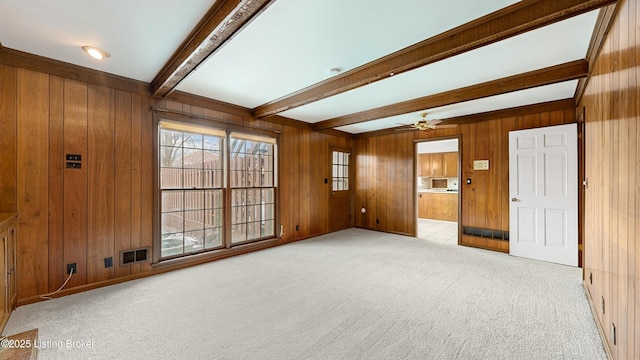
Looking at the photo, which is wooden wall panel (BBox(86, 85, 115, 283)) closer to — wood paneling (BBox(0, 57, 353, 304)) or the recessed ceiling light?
wood paneling (BBox(0, 57, 353, 304))

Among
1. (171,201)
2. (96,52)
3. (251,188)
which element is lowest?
(171,201)

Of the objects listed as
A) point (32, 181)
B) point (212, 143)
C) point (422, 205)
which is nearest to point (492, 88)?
point (212, 143)

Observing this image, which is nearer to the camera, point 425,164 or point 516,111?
point 516,111

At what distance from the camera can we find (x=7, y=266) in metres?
2.22

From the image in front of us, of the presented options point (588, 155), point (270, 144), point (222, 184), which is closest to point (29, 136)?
point (222, 184)

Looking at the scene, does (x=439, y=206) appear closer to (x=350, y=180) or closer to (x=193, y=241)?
(x=350, y=180)

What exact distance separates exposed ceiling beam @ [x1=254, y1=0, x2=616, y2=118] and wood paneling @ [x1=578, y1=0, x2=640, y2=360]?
1.00 ft

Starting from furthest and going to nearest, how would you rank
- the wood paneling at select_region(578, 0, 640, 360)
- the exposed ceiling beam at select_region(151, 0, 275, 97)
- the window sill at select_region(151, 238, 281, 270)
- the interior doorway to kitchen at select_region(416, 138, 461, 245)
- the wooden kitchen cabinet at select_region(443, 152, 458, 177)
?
the wooden kitchen cabinet at select_region(443, 152, 458, 177), the interior doorway to kitchen at select_region(416, 138, 461, 245), the window sill at select_region(151, 238, 281, 270), the exposed ceiling beam at select_region(151, 0, 275, 97), the wood paneling at select_region(578, 0, 640, 360)

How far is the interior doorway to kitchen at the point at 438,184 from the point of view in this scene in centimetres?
775

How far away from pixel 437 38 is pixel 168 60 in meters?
2.71

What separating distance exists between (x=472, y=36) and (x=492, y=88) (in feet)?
5.11

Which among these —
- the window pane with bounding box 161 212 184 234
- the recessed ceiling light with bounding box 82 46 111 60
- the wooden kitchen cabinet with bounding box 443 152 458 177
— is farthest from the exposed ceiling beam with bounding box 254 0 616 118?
the wooden kitchen cabinet with bounding box 443 152 458 177

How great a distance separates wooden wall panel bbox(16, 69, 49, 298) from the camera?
2.58 m

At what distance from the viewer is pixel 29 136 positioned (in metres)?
2.62
